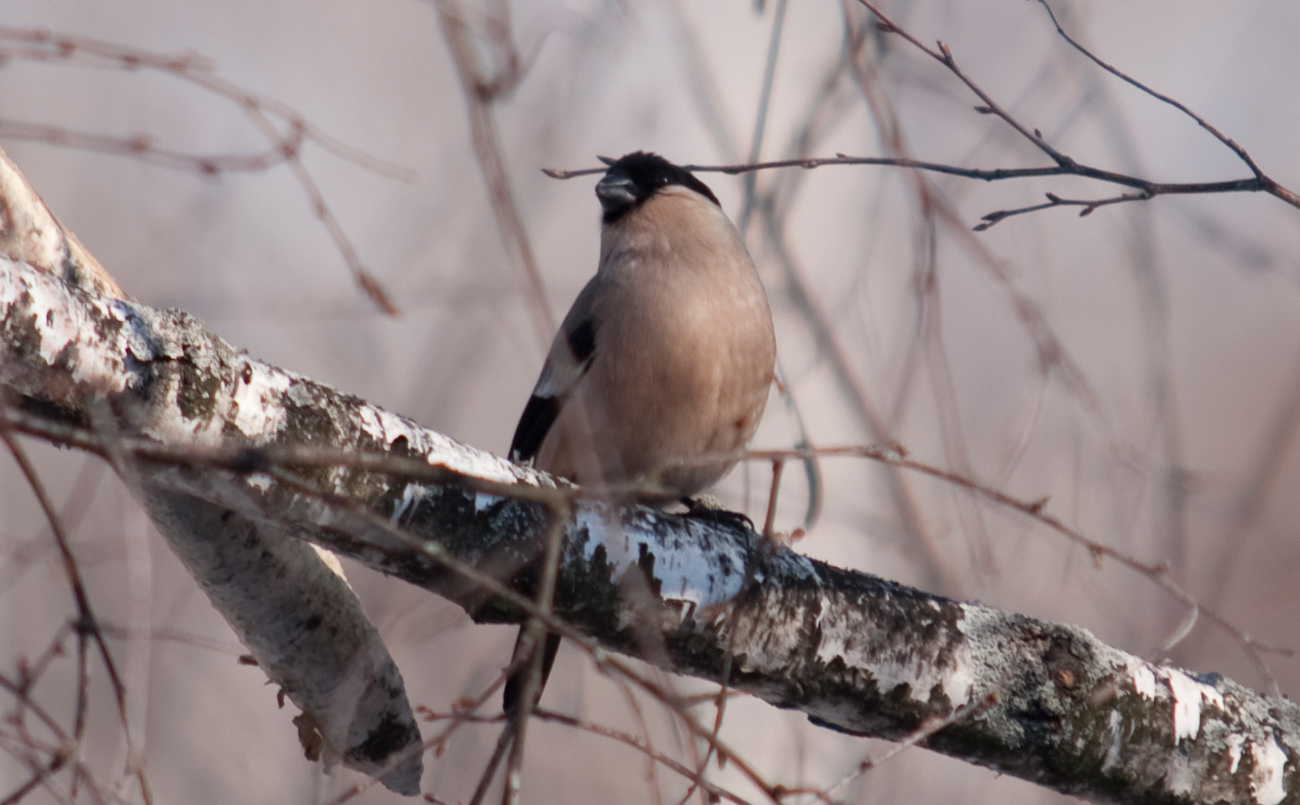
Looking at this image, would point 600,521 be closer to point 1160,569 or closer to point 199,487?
point 199,487

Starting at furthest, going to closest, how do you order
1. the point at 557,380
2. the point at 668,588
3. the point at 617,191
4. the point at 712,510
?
the point at 617,191 → the point at 557,380 → the point at 712,510 → the point at 668,588

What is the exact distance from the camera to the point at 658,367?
3018mm

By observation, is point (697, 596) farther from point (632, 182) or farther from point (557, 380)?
point (632, 182)

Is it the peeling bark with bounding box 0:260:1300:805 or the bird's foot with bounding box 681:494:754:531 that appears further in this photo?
the bird's foot with bounding box 681:494:754:531

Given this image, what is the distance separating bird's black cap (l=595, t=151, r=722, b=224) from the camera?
361cm

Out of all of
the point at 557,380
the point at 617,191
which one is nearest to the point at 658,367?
the point at 557,380

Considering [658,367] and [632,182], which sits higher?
[632,182]

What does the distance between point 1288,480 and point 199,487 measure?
7.81m

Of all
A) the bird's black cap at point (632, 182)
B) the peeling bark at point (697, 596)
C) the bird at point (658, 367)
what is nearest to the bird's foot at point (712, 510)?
the bird at point (658, 367)

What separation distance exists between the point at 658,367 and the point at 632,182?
90 centimetres

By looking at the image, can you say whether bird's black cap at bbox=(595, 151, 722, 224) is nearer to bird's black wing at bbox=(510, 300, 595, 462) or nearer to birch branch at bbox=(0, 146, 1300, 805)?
bird's black wing at bbox=(510, 300, 595, 462)

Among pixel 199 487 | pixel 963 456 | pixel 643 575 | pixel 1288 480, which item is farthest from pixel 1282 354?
pixel 199 487

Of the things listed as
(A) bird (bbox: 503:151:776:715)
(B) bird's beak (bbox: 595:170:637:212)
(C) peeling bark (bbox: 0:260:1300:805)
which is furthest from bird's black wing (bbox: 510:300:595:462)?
(C) peeling bark (bbox: 0:260:1300:805)

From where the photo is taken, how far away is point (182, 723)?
5750 millimetres
